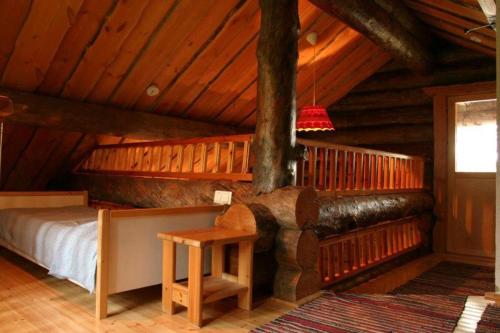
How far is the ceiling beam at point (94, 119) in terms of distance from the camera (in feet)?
14.0

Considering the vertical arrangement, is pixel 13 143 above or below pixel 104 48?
below

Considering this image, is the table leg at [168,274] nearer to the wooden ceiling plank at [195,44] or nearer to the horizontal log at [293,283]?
the horizontal log at [293,283]

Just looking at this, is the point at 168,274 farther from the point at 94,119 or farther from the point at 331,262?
the point at 94,119

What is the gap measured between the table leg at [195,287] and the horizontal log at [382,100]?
17.5 ft

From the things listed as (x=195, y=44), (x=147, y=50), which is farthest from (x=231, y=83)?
(x=147, y=50)

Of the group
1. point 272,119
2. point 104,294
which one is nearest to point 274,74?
point 272,119

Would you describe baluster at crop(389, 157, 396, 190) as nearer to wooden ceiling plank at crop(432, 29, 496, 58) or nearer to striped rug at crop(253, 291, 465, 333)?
wooden ceiling plank at crop(432, 29, 496, 58)

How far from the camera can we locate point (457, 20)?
15.9 feet

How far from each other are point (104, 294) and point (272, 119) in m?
1.84

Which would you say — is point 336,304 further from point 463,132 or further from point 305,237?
point 463,132

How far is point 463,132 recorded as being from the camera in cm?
611

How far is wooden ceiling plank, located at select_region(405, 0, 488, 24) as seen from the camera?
412 cm

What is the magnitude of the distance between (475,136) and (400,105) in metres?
1.29

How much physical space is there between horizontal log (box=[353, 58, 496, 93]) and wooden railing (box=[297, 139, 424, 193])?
1346 millimetres
